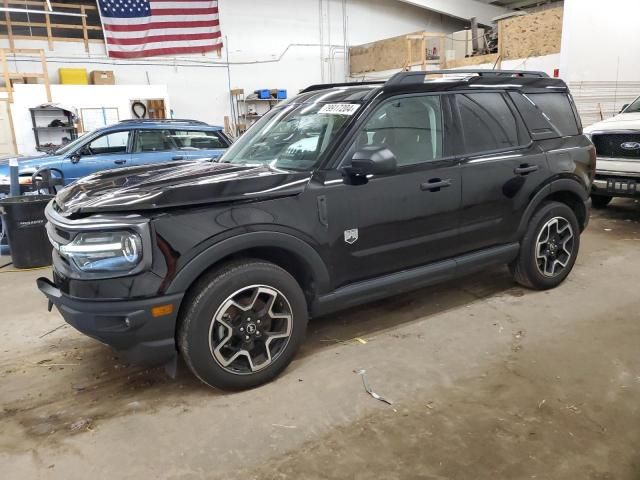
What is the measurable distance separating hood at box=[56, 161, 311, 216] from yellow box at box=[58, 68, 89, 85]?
11990 mm

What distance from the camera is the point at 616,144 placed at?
654 cm

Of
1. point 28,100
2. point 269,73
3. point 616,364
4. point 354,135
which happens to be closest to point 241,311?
point 354,135

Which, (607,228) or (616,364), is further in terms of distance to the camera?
(607,228)

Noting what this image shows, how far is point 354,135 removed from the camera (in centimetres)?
299

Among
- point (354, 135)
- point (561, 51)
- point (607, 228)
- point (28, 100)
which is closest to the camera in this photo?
point (354, 135)

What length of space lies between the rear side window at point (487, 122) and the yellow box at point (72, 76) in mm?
12881

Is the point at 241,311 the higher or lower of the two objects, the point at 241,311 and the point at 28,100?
the lower

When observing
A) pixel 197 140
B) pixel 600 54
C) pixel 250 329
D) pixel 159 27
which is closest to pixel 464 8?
pixel 600 54

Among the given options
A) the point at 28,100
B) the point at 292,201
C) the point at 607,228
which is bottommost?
the point at 607,228

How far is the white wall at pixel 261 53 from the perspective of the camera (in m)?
14.5

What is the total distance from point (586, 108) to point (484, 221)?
884cm

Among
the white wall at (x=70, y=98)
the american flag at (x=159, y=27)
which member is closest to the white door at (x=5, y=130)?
the white wall at (x=70, y=98)

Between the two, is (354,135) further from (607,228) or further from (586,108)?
(586,108)

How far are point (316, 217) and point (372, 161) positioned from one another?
0.46 metres
